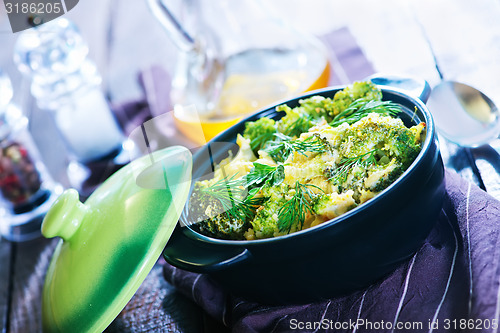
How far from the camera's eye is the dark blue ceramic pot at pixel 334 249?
0.59 m

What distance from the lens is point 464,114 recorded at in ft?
2.95

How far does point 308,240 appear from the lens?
0.58 meters

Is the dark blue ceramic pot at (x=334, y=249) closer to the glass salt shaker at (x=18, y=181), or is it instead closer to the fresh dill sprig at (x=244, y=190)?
the fresh dill sprig at (x=244, y=190)

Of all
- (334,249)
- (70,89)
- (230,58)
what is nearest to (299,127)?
(334,249)

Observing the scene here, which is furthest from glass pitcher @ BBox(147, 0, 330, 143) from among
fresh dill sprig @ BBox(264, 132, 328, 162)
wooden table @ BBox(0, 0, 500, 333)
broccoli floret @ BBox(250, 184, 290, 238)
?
broccoli floret @ BBox(250, 184, 290, 238)

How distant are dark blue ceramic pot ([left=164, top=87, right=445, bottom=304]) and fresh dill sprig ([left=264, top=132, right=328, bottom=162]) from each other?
127 millimetres

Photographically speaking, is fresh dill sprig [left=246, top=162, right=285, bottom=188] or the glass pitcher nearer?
fresh dill sprig [left=246, top=162, right=285, bottom=188]

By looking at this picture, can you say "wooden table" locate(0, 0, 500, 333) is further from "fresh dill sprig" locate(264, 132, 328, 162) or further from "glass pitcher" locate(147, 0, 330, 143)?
"fresh dill sprig" locate(264, 132, 328, 162)

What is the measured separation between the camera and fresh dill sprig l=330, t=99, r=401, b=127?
2.41 feet

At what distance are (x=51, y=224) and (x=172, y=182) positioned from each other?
0.16m

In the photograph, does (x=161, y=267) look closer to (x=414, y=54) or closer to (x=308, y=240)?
(x=308, y=240)

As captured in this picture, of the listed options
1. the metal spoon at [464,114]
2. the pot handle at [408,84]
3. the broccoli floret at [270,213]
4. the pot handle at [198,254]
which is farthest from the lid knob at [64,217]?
the metal spoon at [464,114]

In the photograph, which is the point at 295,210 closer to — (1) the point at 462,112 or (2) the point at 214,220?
(2) the point at 214,220

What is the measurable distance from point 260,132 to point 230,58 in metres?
0.49
